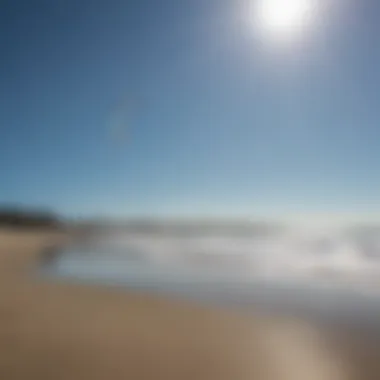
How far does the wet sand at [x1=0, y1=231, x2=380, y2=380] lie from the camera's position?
5273 mm

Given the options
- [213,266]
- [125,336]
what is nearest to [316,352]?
[125,336]

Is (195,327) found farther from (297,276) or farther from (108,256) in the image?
(108,256)

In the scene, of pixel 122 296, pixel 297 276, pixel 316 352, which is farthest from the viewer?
pixel 297 276

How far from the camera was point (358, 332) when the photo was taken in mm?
7082

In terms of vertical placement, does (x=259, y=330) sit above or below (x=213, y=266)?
below

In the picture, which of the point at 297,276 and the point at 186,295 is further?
the point at 297,276

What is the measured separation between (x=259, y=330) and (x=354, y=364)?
185cm

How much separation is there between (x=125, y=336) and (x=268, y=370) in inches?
89.0

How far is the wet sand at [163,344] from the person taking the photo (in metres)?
5.27

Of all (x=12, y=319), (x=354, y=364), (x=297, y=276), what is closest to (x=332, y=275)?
(x=297, y=276)

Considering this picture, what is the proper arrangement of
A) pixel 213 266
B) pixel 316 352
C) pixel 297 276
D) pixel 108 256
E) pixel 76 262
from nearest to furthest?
pixel 316 352 < pixel 297 276 < pixel 213 266 < pixel 76 262 < pixel 108 256

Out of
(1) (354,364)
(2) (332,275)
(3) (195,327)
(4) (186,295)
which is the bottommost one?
(1) (354,364)

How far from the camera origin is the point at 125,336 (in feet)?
21.8

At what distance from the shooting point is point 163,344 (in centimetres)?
635
